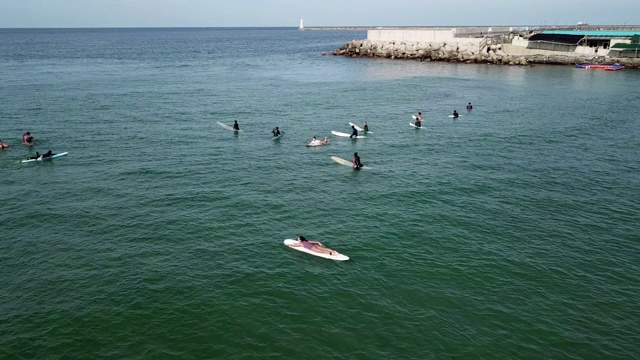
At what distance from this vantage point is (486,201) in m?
38.2

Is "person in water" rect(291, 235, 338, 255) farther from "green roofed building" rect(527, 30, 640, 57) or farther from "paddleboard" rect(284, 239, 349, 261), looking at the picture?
"green roofed building" rect(527, 30, 640, 57)

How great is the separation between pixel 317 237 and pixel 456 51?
12538 centimetres

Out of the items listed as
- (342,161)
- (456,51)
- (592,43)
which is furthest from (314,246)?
(592,43)

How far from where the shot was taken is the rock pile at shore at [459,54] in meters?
128

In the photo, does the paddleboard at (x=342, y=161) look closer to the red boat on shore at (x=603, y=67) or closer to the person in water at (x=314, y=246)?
the person in water at (x=314, y=246)

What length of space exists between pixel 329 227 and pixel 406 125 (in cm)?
3538

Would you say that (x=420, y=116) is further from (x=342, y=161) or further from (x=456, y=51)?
(x=456, y=51)

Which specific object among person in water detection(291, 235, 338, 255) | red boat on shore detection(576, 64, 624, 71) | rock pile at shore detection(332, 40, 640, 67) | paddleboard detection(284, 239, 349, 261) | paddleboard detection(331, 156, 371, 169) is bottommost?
paddleboard detection(284, 239, 349, 261)

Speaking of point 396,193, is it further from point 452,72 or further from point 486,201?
point 452,72

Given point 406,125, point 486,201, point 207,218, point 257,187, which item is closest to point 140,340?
point 207,218

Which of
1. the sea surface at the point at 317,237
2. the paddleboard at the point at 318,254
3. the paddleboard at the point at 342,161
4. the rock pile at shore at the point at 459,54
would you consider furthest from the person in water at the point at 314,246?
the rock pile at shore at the point at 459,54

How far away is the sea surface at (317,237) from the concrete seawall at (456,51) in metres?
68.5

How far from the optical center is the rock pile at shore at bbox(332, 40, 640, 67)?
421 feet

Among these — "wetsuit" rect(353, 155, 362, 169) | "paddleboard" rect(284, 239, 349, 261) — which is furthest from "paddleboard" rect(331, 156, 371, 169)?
"paddleboard" rect(284, 239, 349, 261)
